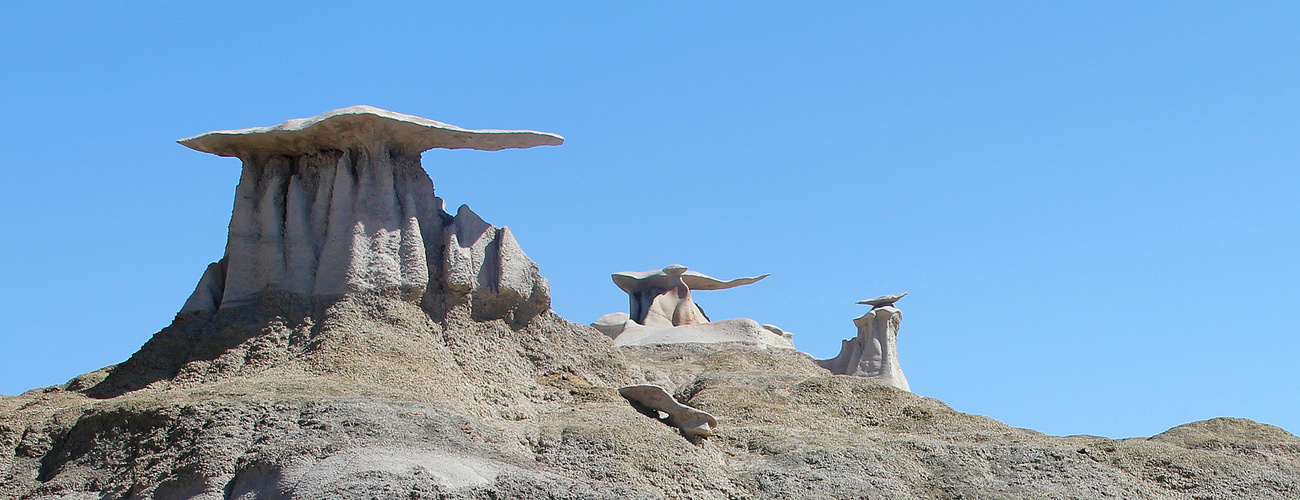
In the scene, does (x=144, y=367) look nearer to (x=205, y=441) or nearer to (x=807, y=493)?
(x=205, y=441)

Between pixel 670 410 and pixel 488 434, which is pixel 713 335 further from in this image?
pixel 488 434

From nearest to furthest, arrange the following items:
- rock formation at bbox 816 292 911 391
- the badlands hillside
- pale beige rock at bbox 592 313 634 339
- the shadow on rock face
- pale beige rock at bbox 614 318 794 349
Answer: the badlands hillside, the shadow on rock face, pale beige rock at bbox 614 318 794 349, rock formation at bbox 816 292 911 391, pale beige rock at bbox 592 313 634 339

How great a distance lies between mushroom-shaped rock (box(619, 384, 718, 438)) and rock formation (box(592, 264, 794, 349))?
43.3 ft

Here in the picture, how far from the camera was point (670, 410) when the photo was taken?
2391cm

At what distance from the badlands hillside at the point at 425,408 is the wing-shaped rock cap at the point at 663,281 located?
15937mm

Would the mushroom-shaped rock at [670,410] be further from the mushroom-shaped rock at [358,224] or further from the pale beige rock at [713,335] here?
the pale beige rock at [713,335]

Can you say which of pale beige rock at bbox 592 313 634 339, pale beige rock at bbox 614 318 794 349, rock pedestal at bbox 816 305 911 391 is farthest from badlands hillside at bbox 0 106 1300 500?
pale beige rock at bbox 592 313 634 339

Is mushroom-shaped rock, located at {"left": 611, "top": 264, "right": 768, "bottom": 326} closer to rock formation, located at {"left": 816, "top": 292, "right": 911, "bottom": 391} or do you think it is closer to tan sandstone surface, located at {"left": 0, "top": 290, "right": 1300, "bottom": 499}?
rock formation, located at {"left": 816, "top": 292, "right": 911, "bottom": 391}

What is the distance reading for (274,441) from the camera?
20.5 m

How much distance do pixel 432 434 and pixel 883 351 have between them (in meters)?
21.0

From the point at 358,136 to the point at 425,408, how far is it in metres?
5.24

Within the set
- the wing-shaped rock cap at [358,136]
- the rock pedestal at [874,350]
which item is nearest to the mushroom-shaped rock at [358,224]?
the wing-shaped rock cap at [358,136]

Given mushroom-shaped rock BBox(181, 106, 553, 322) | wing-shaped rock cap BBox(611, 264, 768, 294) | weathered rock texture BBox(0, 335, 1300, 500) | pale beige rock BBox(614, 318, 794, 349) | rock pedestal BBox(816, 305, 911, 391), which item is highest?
wing-shaped rock cap BBox(611, 264, 768, 294)

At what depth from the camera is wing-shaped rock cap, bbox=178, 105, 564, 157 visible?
24.9 meters
